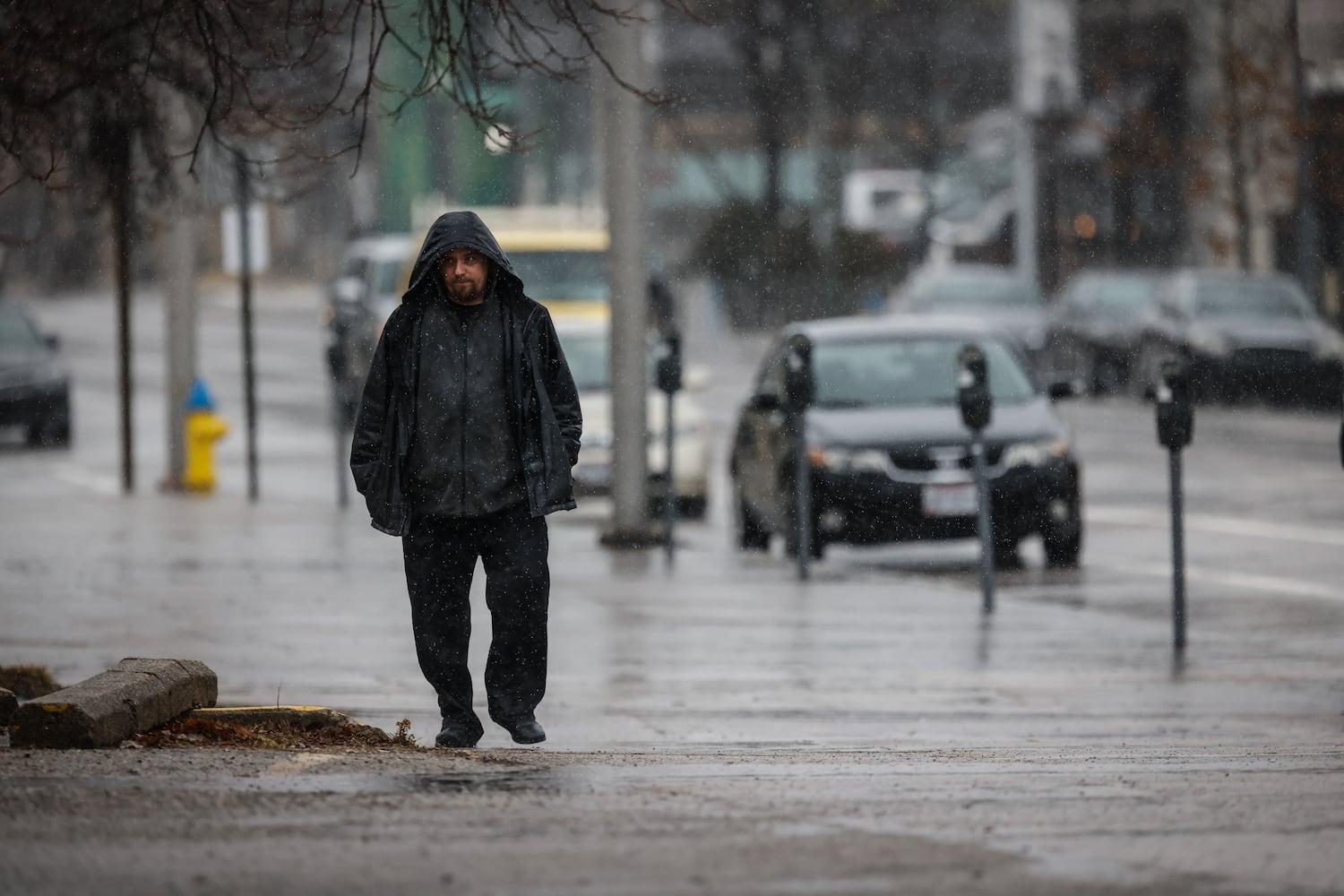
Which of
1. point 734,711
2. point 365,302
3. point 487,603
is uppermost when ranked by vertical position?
point 365,302

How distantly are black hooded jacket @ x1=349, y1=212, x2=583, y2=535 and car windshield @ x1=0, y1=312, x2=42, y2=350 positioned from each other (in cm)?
2202

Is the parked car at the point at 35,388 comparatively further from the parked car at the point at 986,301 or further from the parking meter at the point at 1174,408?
the parking meter at the point at 1174,408

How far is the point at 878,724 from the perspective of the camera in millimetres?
9641

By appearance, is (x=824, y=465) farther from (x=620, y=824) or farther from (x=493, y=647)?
(x=620, y=824)

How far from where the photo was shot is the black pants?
7.98m

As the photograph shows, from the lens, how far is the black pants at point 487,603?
7.98 meters

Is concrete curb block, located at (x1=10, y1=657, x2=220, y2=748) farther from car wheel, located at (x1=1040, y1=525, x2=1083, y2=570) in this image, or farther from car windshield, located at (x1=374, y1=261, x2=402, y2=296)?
car windshield, located at (x1=374, y1=261, x2=402, y2=296)

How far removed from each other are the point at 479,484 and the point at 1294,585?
305 inches

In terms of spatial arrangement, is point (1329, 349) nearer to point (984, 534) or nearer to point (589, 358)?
point (589, 358)

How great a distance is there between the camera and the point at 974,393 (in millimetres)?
13562

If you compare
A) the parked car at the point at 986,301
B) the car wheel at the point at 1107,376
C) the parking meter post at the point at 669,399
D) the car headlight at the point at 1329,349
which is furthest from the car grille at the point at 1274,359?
the parking meter post at the point at 669,399

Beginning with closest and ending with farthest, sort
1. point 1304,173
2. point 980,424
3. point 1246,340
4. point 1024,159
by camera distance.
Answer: point 980,424, point 1246,340, point 1304,173, point 1024,159

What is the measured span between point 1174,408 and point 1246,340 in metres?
21.1

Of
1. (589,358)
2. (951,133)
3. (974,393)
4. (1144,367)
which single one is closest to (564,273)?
(589,358)
